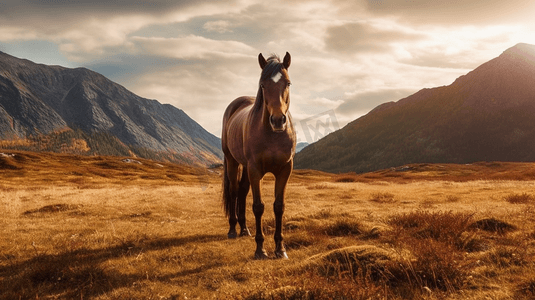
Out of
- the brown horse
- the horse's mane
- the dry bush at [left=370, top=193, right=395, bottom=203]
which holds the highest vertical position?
the horse's mane

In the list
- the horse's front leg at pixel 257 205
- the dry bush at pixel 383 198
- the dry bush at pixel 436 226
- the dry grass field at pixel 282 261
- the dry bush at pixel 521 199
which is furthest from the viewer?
the dry bush at pixel 383 198

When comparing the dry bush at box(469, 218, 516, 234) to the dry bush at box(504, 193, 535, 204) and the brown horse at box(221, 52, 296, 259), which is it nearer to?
the brown horse at box(221, 52, 296, 259)

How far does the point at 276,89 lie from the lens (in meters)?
7.00

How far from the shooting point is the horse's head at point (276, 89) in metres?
6.66

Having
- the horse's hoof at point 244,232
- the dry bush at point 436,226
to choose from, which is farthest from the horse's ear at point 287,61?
the horse's hoof at point 244,232

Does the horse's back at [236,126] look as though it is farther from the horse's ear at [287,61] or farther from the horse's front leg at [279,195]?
the horse's ear at [287,61]

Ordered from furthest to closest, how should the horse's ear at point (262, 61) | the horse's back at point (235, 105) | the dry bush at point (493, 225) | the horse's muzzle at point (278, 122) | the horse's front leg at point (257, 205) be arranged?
the horse's back at point (235, 105), the dry bush at point (493, 225), the horse's front leg at point (257, 205), the horse's ear at point (262, 61), the horse's muzzle at point (278, 122)

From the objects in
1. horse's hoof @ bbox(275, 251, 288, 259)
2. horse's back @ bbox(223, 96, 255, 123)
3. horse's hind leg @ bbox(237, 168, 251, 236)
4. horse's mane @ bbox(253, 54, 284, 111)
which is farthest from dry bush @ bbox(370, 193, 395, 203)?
horse's mane @ bbox(253, 54, 284, 111)

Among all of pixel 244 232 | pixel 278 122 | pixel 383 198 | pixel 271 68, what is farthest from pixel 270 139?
pixel 383 198

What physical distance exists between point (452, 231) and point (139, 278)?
25.6 ft

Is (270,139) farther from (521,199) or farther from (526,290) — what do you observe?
(521,199)

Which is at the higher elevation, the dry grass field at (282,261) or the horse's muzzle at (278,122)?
the horse's muzzle at (278,122)

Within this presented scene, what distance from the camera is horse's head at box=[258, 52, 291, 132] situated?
6.66 m

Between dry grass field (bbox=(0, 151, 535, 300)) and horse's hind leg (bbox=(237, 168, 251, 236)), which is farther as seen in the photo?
horse's hind leg (bbox=(237, 168, 251, 236))
